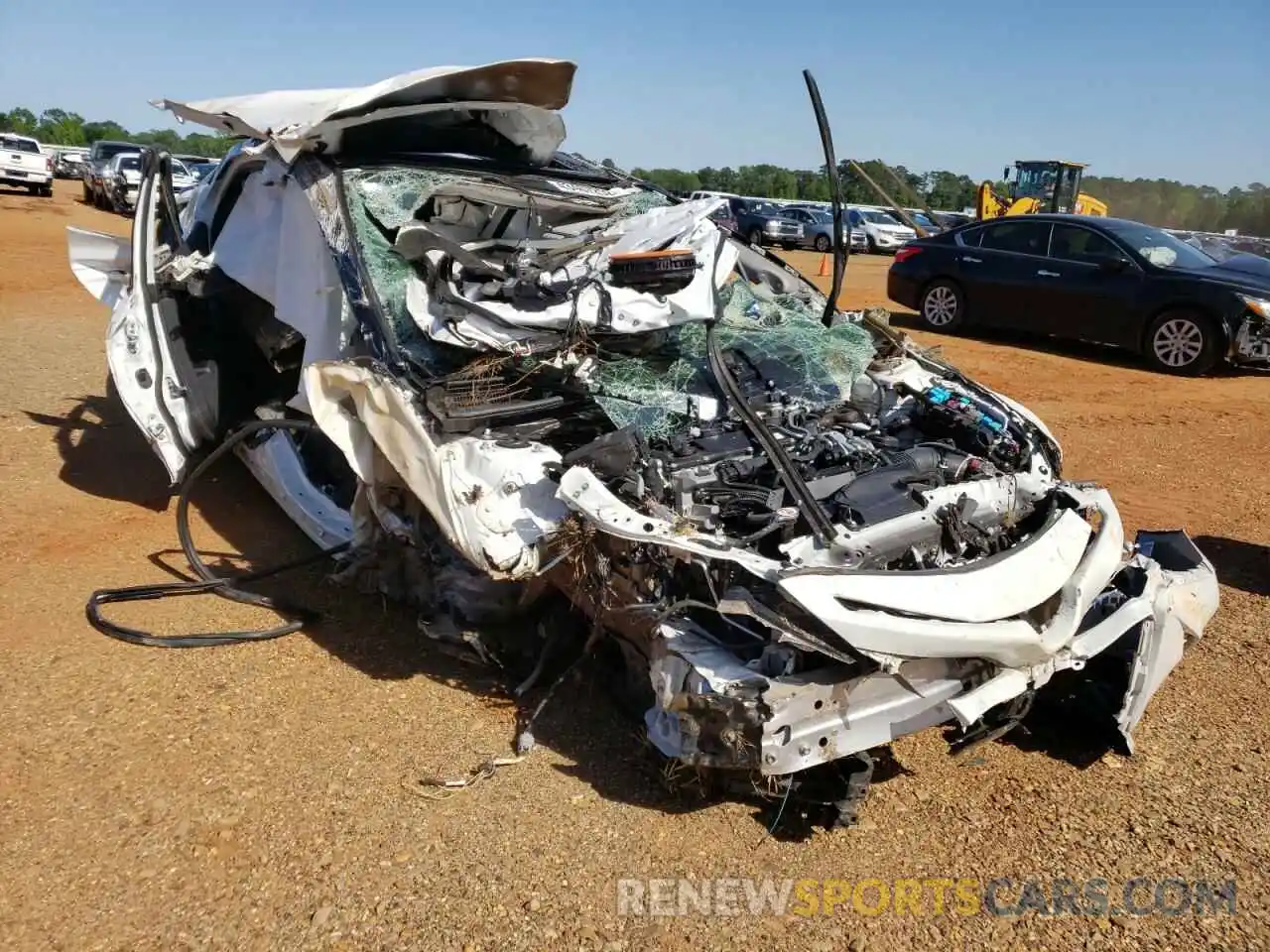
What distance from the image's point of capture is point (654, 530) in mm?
2838

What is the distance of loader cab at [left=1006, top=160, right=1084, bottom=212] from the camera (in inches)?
893

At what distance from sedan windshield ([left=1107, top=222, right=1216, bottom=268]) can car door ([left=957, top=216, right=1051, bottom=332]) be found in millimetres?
785

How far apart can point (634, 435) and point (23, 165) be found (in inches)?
1157

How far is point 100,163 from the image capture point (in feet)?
82.6

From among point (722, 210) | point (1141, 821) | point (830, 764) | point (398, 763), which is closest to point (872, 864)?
point (830, 764)

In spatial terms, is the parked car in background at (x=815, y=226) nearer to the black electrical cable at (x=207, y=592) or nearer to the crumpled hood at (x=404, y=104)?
the crumpled hood at (x=404, y=104)

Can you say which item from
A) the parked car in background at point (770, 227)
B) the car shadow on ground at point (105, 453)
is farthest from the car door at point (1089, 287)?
the parked car in background at point (770, 227)

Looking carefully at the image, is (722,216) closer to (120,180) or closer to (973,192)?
(120,180)

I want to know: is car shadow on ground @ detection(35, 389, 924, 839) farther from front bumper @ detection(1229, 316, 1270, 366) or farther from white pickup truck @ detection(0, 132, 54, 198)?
Answer: white pickup truck @ detection(0, 132, 54, 198)

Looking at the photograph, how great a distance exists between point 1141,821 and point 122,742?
325 cm

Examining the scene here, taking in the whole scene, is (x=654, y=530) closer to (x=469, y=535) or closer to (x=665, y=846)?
(x=469, y=535)

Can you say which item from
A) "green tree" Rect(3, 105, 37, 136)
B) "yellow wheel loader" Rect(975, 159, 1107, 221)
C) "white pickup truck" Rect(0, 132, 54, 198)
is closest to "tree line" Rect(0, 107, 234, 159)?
"green tree" Rect(3, 105, 37, 136)

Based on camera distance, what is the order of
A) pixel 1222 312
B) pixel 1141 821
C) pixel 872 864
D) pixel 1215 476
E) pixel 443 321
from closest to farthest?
pixel 872 864, pixel 1141 821, pixel 443 321, pixel 1215 476, pixel 1222 312

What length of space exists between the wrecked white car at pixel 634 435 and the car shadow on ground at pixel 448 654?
19 centimetres
